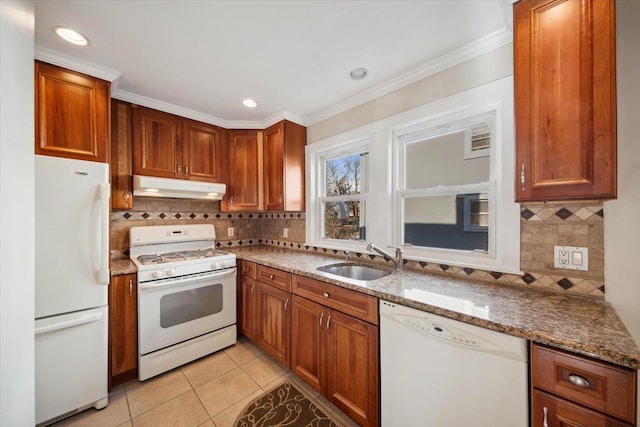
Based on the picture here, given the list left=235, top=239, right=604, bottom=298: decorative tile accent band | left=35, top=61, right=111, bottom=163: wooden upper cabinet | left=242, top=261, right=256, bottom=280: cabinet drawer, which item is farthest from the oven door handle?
left=235, top=239, right=604, bottom=298: decorative tile accent band

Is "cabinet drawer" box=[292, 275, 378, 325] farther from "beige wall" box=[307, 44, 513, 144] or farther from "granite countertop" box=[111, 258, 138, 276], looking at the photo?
"beige wall" box=[307, 44, 513, 144]

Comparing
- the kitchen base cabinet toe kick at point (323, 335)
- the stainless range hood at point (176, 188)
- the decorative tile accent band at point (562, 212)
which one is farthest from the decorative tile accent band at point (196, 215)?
the decorative tile accent band at point (562, 212)

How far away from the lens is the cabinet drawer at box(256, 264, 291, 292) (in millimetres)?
2015

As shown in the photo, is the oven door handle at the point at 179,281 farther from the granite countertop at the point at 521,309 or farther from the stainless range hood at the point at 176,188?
the granite countertop at the point at 521,309

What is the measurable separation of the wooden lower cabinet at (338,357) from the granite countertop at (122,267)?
Answer: 1.33 m

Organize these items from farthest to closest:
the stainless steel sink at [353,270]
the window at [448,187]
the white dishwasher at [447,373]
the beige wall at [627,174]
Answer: the stainless steel sink at [353,270]
the window at [448,187]
the beige wall at [627,174]
the white dishwasher at [447,373]

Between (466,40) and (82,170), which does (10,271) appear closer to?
(82,170)

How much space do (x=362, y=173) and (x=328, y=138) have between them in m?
0.54

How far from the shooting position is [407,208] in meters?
2.08

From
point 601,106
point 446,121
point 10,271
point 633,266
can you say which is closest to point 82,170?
point 10,271

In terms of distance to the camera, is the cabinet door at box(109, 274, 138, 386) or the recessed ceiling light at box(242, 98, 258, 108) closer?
the cabinet door at box(109, 274, 138, 386)

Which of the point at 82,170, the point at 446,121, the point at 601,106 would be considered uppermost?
the point at 446,121

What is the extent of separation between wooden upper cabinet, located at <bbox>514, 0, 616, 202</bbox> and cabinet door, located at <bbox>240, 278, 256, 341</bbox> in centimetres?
224

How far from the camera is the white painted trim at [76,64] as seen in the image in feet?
5.21
